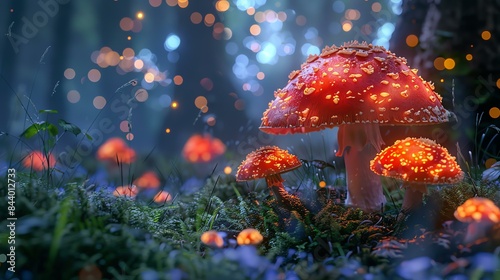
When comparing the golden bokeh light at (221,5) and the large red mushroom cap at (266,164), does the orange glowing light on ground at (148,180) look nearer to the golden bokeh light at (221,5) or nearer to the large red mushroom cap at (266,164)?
the large red mushroom cap at (266,164)

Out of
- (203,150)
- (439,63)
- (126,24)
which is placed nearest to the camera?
(439,63)

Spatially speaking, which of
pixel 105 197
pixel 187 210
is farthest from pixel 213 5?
pixel 105 197

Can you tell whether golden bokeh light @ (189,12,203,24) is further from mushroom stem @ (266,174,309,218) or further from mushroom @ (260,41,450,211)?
mushroom stem @ (266,174,309,218)

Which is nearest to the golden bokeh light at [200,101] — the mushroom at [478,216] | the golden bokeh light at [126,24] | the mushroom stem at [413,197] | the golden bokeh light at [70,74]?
the golden bokeh light at [126,24]

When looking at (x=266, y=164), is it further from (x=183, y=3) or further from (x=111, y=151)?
(x=183, y=3)

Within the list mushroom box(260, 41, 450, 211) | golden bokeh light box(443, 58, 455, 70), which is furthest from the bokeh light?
golden bokeh light box(443, 58, 455, 70)

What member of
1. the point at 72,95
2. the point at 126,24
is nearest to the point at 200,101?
the point at 126,24

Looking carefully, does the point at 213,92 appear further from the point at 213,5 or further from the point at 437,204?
the point at 437,204
